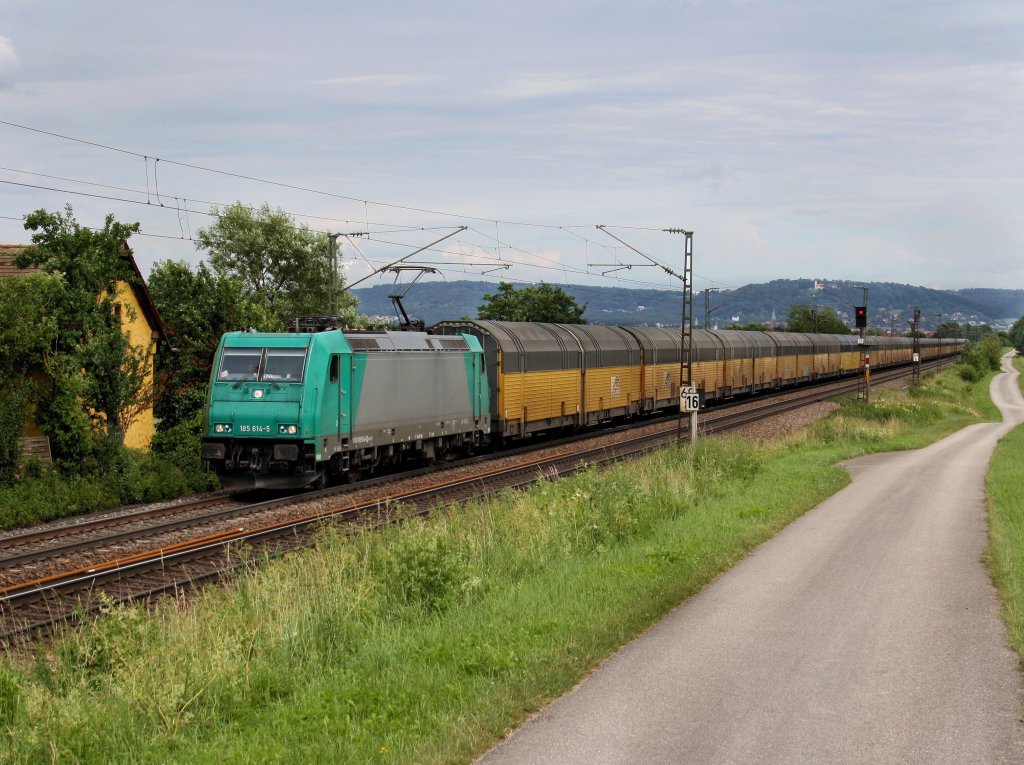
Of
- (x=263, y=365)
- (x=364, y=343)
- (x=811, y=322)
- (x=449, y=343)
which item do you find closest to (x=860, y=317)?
(x=449, y=343)

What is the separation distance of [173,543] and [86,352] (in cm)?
769

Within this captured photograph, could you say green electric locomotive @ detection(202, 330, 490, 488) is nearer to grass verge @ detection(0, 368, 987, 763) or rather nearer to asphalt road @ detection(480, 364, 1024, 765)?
grass verge @ detection(0, 368, 987, 763)

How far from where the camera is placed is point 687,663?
8.60 m

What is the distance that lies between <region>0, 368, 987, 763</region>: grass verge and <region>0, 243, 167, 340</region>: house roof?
50.3 ft

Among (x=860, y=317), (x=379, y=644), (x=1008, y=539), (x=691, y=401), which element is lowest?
(x=1008, y=539)

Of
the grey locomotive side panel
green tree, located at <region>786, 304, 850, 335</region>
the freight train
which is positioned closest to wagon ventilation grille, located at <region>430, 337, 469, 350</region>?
the freight train

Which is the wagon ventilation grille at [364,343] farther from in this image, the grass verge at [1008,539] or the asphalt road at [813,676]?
the grass verge at [1008,539]

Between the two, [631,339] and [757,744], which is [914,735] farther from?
[631,339]

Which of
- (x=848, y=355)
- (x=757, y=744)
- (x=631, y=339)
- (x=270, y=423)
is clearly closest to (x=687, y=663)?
(x=757, y=744)

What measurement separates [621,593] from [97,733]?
5.40 metres

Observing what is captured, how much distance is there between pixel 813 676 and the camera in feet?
27.1

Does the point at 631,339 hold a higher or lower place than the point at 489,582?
higher

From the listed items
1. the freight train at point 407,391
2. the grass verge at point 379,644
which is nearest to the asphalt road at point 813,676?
the grass verge at point 379,644

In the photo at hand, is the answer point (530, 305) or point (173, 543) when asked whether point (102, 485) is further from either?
point (530, 305)
